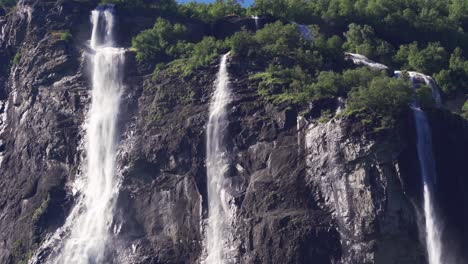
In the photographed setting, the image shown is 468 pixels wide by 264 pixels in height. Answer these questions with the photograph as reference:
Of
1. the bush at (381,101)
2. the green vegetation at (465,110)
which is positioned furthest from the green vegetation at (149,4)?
the green vegetation at (465,110)

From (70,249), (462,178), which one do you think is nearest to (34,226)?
(70,249)

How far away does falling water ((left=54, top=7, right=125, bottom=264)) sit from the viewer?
65.0m

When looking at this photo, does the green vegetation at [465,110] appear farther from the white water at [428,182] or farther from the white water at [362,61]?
the white water at [428,182]

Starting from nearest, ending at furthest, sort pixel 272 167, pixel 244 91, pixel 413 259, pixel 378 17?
pixel 413 259
pixel 272 167
pixel 244 91
pixel 378 17

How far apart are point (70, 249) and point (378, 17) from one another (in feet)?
117

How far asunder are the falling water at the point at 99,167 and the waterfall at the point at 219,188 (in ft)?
21.4

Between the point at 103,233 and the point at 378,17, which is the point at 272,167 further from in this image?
the point at 378,17

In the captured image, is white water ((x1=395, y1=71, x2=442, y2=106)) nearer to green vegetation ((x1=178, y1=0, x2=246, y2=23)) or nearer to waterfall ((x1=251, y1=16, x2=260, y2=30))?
waterfall ((x1=251, y1=16, x2=260, y2=30))

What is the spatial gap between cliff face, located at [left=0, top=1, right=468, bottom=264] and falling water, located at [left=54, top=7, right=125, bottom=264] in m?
0.69

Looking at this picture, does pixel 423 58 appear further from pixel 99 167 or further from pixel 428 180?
pixel 99 167

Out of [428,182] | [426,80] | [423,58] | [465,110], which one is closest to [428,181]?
[428,182]

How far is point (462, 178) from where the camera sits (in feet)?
205

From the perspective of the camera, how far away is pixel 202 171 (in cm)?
6581

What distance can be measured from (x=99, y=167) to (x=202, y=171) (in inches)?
290
